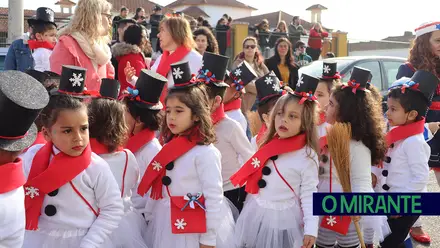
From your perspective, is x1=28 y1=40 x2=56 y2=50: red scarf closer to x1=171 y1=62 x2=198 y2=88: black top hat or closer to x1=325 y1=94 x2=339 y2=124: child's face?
x1=171 y1=62 x2=198 y2=88: black top hat

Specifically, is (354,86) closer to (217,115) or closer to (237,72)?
(217,115)

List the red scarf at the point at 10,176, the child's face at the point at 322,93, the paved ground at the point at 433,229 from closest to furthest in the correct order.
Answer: the red scarf at the point at 10,176 → the child's face at the point at 322,93 → the paved ground at the point at 433,229

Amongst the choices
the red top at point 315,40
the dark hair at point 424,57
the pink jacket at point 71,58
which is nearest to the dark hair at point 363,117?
the dark hair at point 424,57

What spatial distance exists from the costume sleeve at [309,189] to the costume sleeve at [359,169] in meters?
0.32

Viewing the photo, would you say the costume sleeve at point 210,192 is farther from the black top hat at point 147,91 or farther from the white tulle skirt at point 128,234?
the black top hat at point 147,91

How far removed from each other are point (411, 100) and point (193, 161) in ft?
6.04

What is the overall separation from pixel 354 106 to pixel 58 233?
223 cm

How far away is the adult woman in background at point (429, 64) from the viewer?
4770 millimetres

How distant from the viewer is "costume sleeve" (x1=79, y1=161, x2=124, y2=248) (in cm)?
293

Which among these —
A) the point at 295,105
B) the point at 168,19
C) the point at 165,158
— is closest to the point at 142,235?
the point at 165,158

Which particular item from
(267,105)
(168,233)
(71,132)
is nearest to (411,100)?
(267,105)

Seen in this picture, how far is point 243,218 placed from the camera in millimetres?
3701

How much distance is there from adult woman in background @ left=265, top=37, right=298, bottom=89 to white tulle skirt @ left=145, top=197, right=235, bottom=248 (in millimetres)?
5264

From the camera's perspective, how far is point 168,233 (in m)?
3.42
